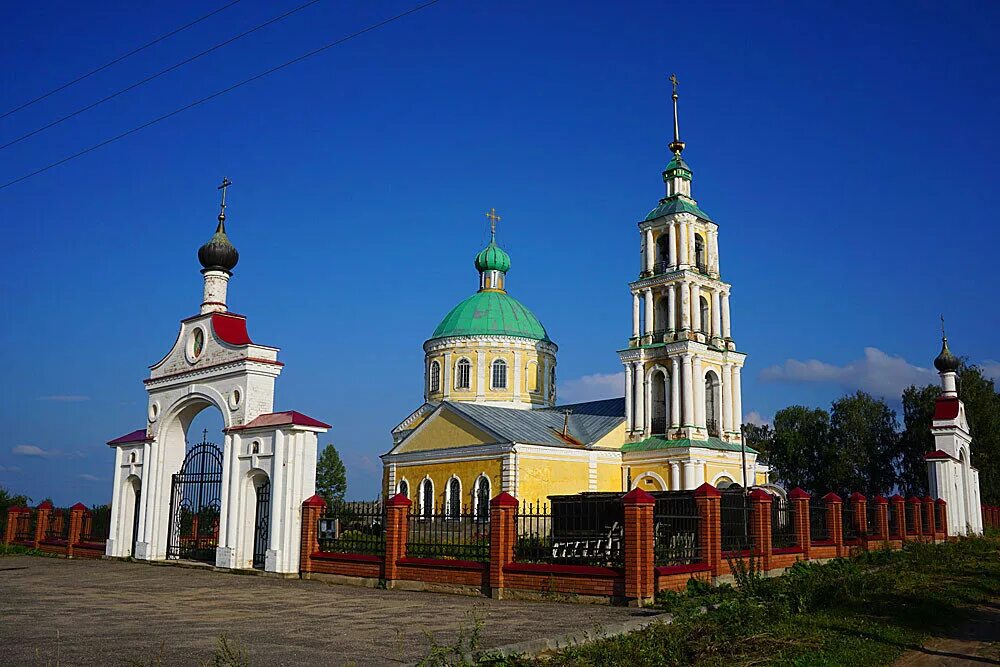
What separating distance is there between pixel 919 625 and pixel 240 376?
14.4m

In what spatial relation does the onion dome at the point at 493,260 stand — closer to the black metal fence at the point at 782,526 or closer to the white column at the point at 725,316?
the white column at the point at 725,316

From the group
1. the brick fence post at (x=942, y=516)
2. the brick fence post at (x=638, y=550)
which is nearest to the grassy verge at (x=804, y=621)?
the brick fence post at (x=638, y=550)

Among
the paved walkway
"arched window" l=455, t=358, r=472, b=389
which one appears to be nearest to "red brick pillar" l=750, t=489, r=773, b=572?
the paved walkway

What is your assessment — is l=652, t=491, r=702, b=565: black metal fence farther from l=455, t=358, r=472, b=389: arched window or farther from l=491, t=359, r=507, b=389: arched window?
l=455, t=358, r=472, b=389: arched window

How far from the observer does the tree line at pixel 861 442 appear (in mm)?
51009

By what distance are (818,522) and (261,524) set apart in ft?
43.4

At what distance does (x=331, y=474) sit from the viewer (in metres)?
54.1

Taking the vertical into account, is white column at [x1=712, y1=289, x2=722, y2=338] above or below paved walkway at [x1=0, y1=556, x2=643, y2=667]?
above

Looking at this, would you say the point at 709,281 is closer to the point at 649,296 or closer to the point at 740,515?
the point at 649,296

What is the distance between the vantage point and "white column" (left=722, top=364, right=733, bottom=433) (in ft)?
119

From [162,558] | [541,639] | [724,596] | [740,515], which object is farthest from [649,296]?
[541,639]

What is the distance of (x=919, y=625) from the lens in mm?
11281

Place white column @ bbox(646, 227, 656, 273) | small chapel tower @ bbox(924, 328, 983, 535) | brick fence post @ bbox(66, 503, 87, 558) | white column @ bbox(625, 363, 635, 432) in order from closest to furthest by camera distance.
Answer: brick fence post @ bbox(66, 503, 87, 558)
small chapel tower @ bbox(924, 328, 983, 535)
white column @ bbox(625, 363, 635, 432)
white column @ bbox(646, 227, 656, 273)

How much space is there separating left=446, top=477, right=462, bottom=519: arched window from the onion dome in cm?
1448
